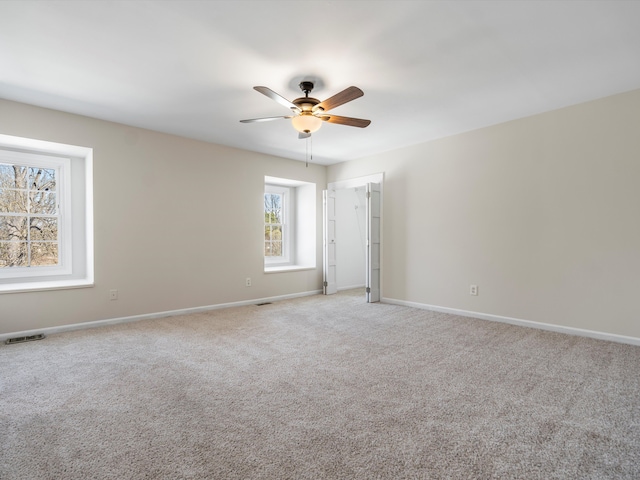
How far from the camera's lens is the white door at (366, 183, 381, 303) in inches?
206

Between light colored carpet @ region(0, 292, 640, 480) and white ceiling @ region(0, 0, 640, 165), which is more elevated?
white ceiling @ region(0, 0, 640, 165)

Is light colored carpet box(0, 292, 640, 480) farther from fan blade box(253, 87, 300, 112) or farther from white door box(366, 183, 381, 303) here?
fan blade box(253, 87, 300, 112)

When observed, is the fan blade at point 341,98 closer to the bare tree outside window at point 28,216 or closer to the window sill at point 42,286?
the window sill at point 42,286

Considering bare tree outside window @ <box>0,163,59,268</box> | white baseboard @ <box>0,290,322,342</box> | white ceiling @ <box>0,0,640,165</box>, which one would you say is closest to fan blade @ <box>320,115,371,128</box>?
white ceiling @ <box>0,0,640,165</box>

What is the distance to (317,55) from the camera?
2529 millimetres

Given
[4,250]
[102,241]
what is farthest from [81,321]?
[4,250]

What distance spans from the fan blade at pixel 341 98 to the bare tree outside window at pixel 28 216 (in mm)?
3481

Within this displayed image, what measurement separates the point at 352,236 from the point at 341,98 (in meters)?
4.49

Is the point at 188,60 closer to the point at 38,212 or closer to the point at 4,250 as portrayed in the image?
the point at 38,212

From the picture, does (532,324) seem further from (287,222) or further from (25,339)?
(25,339)

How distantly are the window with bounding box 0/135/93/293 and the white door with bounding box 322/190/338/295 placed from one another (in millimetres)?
3487

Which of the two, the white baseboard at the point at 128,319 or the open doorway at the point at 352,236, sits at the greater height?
the open doorway at the point at 352,236

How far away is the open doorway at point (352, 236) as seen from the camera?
17.4 ft

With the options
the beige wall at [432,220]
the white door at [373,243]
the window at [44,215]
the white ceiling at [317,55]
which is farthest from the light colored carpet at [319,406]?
the white ceiling at [317,55]
